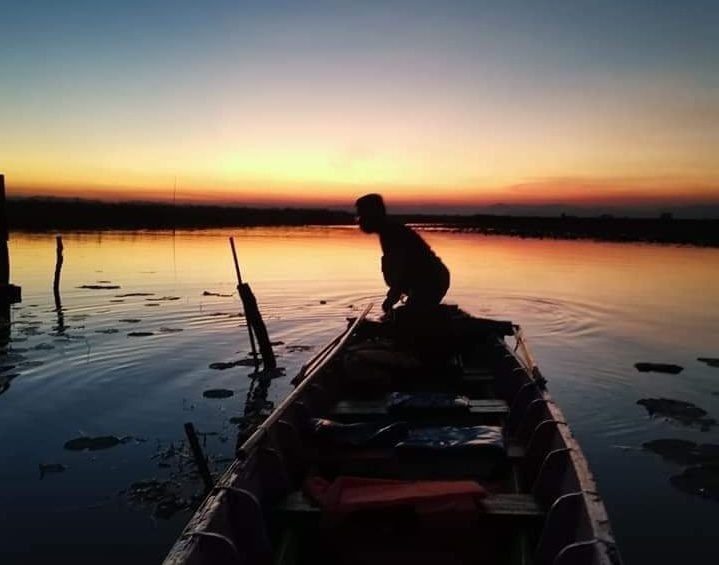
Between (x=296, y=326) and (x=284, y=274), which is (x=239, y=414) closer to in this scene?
(x=296, y=326)

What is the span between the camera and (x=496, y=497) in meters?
4.39

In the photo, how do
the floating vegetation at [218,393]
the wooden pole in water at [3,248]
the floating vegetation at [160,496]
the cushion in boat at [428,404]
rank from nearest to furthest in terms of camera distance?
the floating vegetation at [160,496]
the cushion in boat at [428,404]
the floating vegetation at [218,393]
the wooden pole in water at [3,248]

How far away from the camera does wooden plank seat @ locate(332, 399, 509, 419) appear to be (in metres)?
6.67

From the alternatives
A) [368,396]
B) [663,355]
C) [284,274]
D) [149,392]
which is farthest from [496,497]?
[284,274]

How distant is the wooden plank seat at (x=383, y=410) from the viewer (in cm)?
667

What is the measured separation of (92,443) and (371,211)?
4.94 meters

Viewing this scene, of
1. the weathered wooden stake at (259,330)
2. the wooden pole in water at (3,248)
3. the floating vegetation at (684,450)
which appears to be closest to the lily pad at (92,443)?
the weathered wooden stake at (259,330)

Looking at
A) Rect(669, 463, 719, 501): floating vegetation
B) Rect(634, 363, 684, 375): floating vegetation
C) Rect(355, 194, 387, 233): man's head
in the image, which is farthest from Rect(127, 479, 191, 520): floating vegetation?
Rect(634, 363, 684, 375): floating vegetation

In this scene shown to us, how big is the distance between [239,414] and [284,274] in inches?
793

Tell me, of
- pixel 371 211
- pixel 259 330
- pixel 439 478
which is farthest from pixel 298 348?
pixel 439 478

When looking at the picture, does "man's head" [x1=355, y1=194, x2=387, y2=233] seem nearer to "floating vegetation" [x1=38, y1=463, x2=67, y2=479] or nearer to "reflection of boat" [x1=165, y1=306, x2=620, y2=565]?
"reflection of boat" [x1=165, y1=306, x2=620, y2=565]

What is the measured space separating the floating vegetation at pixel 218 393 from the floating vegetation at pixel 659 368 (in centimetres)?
837

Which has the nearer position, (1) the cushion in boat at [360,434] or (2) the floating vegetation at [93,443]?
(1) the cushion in boat at [360,434]

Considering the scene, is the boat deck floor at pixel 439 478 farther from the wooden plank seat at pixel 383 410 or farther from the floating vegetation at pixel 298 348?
the floating vegetation at pixel 298 348
